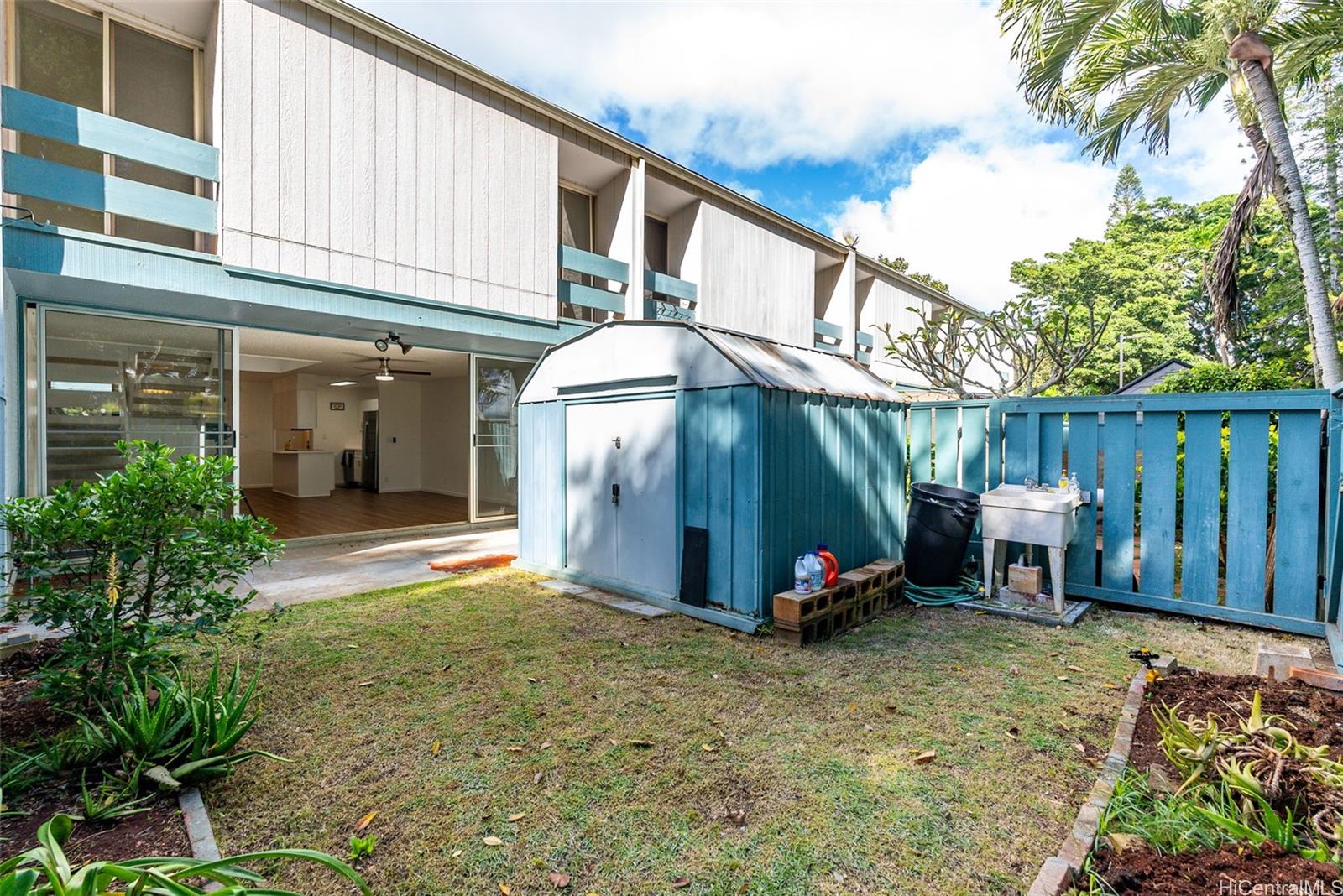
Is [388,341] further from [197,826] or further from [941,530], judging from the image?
[941,530]

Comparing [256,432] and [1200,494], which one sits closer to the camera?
[1200,494]

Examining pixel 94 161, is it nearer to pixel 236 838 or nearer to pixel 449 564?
pixel 449 564

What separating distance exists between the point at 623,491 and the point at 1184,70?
9.90m

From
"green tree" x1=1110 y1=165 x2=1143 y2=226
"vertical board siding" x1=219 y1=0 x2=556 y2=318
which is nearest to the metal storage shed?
"vertical board siding" x1=219 y1=0 x2=556 y2=318

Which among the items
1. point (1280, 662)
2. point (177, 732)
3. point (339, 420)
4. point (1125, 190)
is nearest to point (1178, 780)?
point (1280, 662)

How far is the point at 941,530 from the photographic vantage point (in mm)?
5434

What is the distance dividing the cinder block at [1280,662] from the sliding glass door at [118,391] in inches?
343

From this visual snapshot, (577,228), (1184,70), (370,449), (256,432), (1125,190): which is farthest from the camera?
(1125,190)

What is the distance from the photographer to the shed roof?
4.57 meters

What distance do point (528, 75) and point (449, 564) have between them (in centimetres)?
667

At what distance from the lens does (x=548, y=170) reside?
8.48 meters

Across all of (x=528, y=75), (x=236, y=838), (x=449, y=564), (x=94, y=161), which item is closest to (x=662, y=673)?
(x=236, y=838)

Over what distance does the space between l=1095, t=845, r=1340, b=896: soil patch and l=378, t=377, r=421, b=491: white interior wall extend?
14.3m

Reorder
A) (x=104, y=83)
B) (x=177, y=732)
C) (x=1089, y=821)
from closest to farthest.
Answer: (x=1089, y=821) → (x=177, y=732) → (x=104, y=83)
